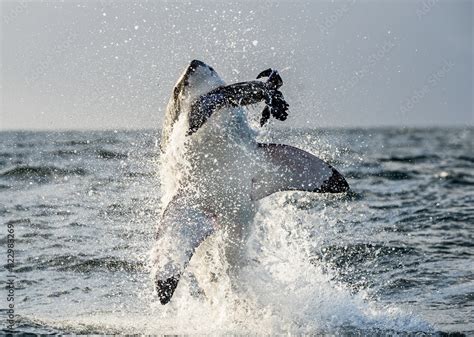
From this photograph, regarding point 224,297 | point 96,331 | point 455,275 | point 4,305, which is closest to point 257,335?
point 224,297

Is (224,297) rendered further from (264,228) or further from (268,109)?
(268,109)

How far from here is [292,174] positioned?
7688 mm

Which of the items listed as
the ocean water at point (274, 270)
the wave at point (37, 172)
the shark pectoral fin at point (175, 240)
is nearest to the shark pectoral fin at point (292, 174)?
the ocean water at point (274, 270)

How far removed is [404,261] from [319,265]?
1190 millimetres

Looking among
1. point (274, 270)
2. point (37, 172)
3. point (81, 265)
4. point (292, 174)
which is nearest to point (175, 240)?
point (292, 174)

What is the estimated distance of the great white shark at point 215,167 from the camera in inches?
272

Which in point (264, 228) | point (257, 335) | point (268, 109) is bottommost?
point (257, 335)

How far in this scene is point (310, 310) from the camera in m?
7.67

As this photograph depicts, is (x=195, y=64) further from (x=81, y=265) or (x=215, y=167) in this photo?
(x=81, y=265)

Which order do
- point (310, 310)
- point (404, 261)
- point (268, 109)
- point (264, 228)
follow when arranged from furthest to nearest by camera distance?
point (404, 261) → point (264, 228) → point (310, 310) → point (268, 109)

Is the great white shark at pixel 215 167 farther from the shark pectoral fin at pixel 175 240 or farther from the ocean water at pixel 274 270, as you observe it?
the ocean water at pixel 274 270

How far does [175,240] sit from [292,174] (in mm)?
1529

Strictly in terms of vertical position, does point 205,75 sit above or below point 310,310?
above

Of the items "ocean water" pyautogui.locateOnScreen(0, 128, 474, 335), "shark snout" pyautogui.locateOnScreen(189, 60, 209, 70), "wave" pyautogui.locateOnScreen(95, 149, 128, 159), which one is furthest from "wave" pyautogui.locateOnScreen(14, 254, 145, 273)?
"wave" pyautogui.locateOnScreen(95, 149, 128, 159)
